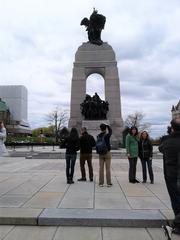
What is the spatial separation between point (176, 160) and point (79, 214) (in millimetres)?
2062

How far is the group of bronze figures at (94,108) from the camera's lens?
3459 cm

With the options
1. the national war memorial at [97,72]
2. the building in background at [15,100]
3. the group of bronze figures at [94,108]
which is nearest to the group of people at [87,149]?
the group of bronze figures at [94,108]

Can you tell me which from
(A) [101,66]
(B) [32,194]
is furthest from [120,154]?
(B) [32,194]

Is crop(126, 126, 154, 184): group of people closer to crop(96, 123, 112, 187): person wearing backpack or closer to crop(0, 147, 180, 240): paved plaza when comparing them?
crop(96, 123, 112, 187): person wearing backpack

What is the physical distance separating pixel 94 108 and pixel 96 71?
221 inches

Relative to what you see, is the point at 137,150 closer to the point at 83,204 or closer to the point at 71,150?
the point at 71,150

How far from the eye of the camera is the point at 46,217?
6086 mm

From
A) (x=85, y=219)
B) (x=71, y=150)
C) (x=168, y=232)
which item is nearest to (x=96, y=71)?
(x=71, y=150)

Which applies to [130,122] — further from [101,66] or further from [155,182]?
[155,182]

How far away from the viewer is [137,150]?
1098 cm

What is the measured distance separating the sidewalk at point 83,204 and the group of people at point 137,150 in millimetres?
484

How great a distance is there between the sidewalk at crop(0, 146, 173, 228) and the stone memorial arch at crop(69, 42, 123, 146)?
26.3 m

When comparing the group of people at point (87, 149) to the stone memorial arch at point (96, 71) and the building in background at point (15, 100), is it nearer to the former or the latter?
the stone memorial arch at point (96, 71)

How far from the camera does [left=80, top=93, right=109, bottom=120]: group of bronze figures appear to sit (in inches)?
1362
